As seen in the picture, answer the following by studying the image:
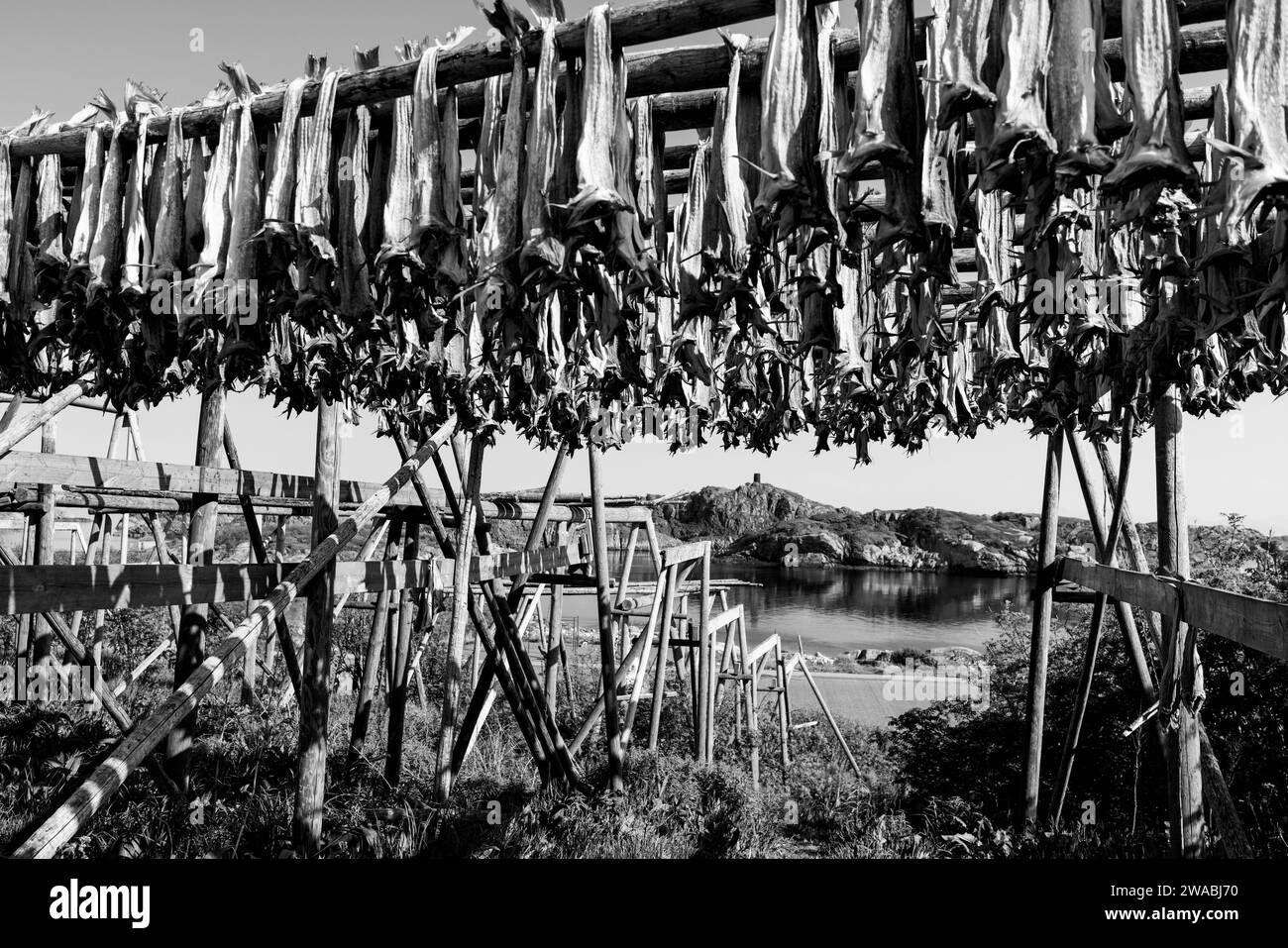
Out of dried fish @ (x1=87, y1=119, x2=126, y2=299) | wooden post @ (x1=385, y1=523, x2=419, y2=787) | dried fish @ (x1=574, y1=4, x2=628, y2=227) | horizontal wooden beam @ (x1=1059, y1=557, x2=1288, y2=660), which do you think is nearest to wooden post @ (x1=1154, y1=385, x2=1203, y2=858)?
horizontal wooden beam @ (x1=1059, y1=557, x2=1288, y2=660)

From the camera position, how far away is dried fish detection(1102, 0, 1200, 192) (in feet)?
4.36

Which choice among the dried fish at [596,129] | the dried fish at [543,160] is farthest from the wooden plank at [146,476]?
the dried fish at [596,129]

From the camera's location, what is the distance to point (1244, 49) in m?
1.43

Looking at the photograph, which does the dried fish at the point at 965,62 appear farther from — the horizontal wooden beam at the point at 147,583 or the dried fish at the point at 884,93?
the horizontal wooden beam at the point at 147,583

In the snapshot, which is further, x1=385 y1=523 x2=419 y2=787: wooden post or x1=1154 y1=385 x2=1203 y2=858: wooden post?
x1=385 y1=523 x2=419 y2=787: wooden post

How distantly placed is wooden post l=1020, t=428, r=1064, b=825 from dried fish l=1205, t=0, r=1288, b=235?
5.13 m

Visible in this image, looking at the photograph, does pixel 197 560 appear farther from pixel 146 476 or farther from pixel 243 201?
pixel 243 201

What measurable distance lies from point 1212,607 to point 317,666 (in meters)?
4.22

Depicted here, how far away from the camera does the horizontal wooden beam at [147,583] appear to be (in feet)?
10.3

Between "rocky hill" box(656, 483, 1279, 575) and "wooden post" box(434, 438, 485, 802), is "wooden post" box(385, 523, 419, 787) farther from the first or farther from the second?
"rocky hill" box(656, 483, 1279, 575)

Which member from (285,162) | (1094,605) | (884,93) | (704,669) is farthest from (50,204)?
(704,669)

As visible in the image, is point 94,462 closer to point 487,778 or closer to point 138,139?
point 138,139
